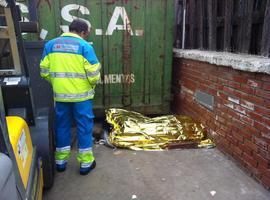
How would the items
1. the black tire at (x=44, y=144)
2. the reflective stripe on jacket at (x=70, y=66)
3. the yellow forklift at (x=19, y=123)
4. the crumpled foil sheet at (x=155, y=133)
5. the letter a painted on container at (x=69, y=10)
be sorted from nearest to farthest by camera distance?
1. the yellow forklift at (x=19, y=123)
2. the black tire at (x=44, y=144)
3. the reflective stripe on jacket at (x=70, y=66)
4. the crumpled foil sheet at (x=155, y=133)
5. the letter a painted on container at (x=69, y=10)

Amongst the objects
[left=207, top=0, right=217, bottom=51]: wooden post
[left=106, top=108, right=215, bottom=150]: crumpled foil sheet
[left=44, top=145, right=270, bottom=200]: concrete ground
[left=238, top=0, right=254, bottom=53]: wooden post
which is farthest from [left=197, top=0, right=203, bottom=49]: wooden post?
[left=44, top=145, right=270, bottom=200]: concrete ground

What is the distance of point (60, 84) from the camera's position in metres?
3.28

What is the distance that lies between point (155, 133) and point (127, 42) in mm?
1699

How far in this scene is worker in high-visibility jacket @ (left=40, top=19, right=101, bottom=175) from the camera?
10.5ft

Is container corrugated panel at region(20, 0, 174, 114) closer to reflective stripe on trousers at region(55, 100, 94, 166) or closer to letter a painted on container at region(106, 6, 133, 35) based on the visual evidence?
letter a painted on container at region(106, 6, 133, 35)

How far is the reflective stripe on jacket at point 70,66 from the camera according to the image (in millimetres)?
3195

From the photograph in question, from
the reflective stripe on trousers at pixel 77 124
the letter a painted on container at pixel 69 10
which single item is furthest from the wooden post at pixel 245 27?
the letter a painted on container at pixel 69 10

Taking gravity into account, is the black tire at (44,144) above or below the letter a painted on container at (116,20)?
below

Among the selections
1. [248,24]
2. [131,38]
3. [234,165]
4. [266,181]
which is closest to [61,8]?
[131,38]

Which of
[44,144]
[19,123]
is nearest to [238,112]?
[44,144]

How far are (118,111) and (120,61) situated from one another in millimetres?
897

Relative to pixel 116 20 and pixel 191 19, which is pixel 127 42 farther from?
pixel 191 19

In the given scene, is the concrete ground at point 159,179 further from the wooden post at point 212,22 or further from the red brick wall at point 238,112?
the wooden post at point 212,22

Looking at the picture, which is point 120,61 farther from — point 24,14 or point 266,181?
point 266,181
